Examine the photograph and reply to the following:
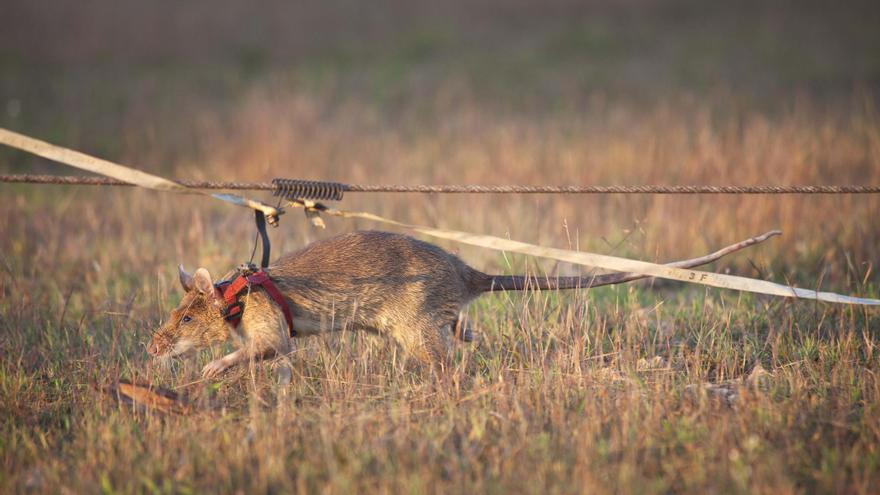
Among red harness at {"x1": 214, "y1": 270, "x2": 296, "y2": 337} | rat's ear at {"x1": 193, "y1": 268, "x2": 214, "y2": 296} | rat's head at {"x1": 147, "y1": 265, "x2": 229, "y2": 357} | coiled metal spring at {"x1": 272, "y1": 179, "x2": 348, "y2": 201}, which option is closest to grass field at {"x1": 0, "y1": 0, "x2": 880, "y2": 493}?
rat's head at {"x1": 147, "y1": 265, "x2": 229, "y2": 357}

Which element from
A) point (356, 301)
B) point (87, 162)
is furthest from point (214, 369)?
point (87, 162)

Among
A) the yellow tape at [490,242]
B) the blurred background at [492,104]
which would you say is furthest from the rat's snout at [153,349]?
the blurred background at [492,104]

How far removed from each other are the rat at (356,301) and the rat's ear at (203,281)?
33mm

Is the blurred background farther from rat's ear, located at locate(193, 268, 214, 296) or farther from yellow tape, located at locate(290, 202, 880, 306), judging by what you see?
rat's ear, located at locate(193, 268, 214, 296)

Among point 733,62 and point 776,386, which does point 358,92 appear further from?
point 776,386

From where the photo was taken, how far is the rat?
14.9 ft

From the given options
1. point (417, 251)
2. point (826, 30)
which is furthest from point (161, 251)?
point (826, 30)

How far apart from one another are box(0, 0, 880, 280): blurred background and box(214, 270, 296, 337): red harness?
158cm

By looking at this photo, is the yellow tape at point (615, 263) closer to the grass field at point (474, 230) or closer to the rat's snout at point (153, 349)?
the grass field at point (474, 230)

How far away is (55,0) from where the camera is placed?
1817 centimetres

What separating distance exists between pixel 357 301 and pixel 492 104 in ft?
29.3

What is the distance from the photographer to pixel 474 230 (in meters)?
7.88

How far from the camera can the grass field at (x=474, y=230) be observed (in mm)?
3547

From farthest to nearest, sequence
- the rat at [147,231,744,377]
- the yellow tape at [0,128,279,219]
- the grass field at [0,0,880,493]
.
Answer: the rat at [147,231,744,377] → the yellow tape at [0,128,279,219] → the grass field at [0,0,880,493]
